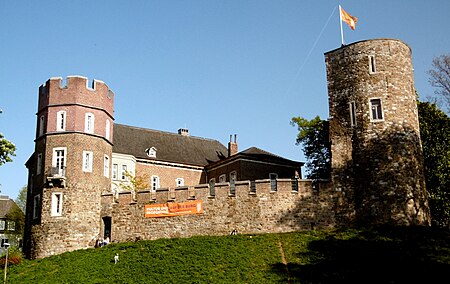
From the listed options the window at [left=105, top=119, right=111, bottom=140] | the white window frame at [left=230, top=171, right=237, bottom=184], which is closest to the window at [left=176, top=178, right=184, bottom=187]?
the white window frame at [left=230, top=171, right=237, bottom=184]

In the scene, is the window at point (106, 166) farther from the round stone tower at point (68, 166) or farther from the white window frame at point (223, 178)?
the white window frame at point (223, 178)

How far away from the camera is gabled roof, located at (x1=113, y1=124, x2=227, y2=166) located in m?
49.8

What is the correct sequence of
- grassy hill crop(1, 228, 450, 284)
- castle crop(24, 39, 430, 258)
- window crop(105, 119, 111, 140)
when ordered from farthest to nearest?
1. window crop(105, 119, 111, 140)
2. castle crop(24, 39, 430, 258)
3. grassy hill crop(1, 228, 450, 284)

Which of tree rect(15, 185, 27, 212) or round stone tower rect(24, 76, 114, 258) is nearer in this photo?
round stone tower rect(24, 76, 114, 258)

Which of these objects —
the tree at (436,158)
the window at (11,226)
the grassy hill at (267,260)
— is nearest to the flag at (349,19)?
the tree at (436,158)

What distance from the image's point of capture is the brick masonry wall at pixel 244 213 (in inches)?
1377

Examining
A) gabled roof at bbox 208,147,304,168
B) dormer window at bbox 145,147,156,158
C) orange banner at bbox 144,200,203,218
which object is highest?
dormer window at bbox 145,147,156,158

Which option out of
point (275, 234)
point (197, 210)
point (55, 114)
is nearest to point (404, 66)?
point (275, 234)

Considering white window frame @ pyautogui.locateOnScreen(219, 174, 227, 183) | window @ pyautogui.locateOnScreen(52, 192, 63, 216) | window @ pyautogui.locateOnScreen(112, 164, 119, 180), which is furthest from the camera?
white window frame @ pyautogui.locateOnScreen(219, 174, 227, 183)

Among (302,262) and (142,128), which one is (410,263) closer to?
(302,262)

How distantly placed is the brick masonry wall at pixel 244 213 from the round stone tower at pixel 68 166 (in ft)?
10.0

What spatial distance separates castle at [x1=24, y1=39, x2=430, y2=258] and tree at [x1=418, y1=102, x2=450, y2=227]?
4933 mm

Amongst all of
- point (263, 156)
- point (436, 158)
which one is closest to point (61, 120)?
point (263, 156)

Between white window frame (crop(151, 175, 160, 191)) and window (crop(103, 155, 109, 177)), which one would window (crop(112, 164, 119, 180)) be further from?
window (crop(103, 155, 109, 177))
